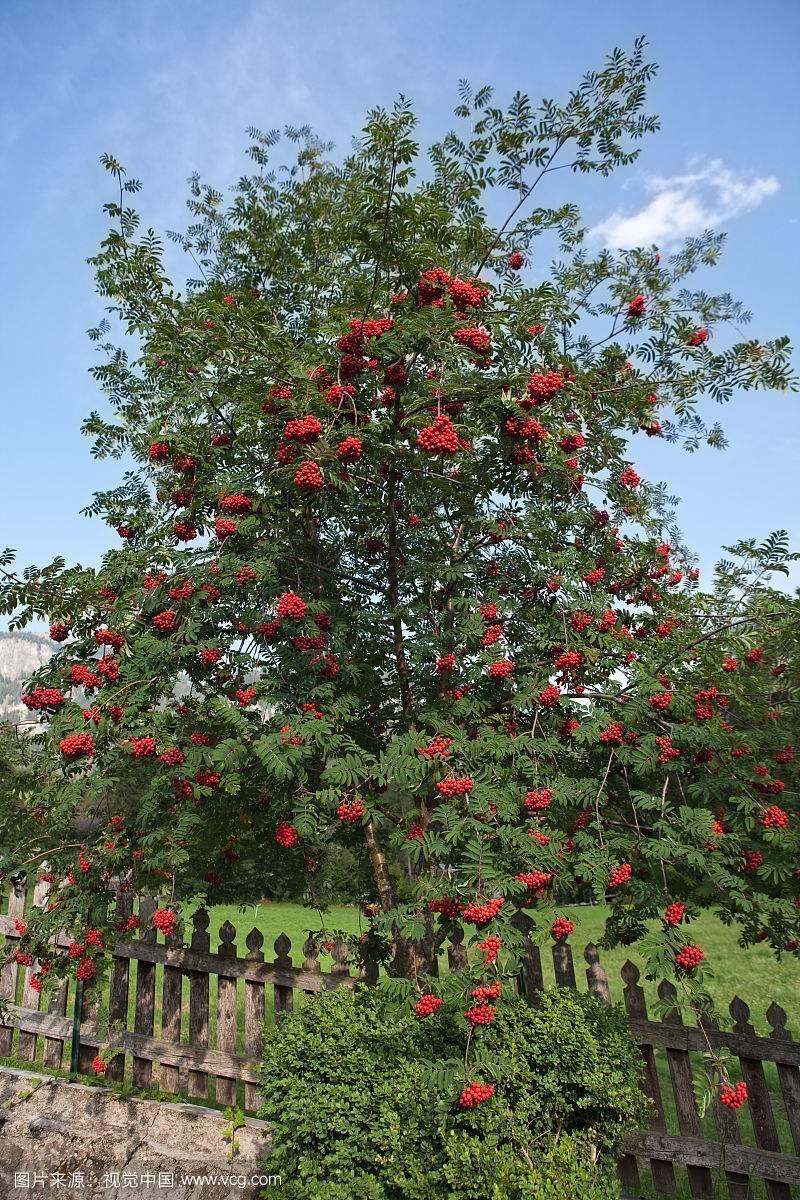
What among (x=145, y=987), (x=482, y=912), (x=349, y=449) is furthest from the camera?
(x=145, y=987)

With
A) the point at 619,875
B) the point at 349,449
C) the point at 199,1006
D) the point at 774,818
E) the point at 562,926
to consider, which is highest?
the point at 349,449

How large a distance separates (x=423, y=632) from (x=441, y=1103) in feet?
8.98

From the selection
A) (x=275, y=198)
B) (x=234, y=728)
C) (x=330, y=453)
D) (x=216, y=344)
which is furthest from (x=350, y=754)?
(x=275, y=198)

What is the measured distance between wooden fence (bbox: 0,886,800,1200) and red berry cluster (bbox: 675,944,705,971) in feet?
1.51

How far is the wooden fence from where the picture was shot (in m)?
4.34

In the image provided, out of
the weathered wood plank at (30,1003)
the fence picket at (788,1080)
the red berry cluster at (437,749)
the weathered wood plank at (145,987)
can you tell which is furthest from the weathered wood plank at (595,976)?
the weathered wood plank at (30,1003)

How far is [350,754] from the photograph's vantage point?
435cm

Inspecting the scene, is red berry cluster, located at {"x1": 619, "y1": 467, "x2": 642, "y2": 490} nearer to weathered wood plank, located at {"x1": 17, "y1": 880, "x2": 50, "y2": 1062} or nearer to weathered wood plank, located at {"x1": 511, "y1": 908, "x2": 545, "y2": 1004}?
weathered wood plank, located at {"x1": 511, "y1": 908, "x2": 545, "y2": 1004}

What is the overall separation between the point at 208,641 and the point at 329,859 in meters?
2.52

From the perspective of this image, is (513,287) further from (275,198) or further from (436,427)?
(275,198)

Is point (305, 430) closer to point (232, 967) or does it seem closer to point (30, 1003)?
point (232, 967)

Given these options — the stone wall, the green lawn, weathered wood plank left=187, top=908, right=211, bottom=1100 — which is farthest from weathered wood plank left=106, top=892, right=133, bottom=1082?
the green lawn

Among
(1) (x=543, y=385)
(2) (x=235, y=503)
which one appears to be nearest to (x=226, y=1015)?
(2) (x=235, y=503)

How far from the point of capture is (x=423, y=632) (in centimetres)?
495
